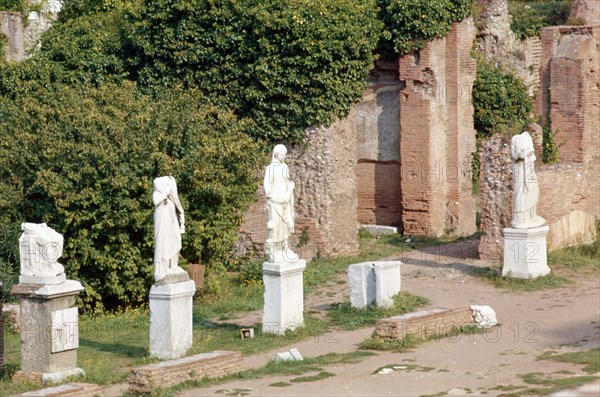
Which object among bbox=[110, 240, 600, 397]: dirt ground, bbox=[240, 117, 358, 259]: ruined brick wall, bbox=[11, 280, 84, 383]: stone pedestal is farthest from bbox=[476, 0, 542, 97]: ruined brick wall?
bbox=[11, 280, 84, 383]: stone pedestal

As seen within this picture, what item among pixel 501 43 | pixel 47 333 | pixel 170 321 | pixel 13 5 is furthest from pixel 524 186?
pixel 13 5

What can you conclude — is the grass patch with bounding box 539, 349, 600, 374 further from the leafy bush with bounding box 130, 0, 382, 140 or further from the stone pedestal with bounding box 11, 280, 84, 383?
the leafy bush with bounding box 130, 0, 382, 140

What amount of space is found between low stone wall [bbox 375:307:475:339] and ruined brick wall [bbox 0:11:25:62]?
12.4m

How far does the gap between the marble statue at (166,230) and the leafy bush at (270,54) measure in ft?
24.3

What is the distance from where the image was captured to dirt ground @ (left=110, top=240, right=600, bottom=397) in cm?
1529

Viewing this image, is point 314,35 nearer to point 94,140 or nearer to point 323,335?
point 94,140

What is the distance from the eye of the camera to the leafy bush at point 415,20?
2538 cm

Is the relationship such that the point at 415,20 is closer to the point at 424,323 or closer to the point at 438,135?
the point at 438,135

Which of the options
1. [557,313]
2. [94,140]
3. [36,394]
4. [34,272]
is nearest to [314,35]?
[94,140]

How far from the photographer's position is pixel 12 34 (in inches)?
1079

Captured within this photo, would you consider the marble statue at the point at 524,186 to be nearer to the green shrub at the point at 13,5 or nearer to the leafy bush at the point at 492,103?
the leafy bush at the point at 492,103

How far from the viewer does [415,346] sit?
17.4 metres

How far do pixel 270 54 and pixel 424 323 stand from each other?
8042 millimetres

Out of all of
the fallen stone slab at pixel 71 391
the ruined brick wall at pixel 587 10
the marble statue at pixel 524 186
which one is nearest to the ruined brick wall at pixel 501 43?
the ruined brick wall at pixel 587 10
